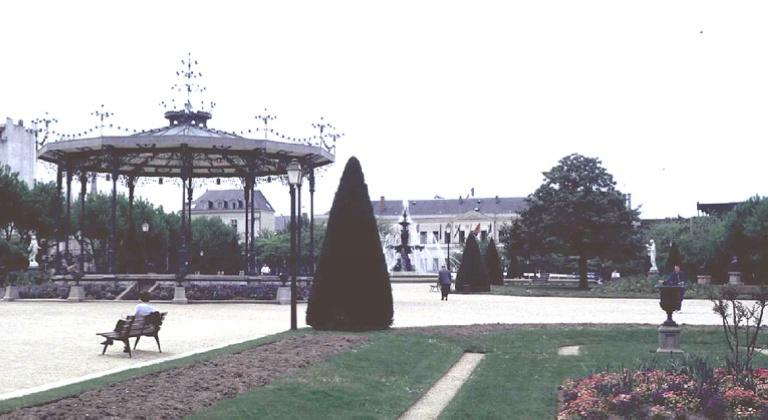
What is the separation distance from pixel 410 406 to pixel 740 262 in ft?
183

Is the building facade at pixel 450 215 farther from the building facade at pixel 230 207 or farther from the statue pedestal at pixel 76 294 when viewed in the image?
the statue pedestal at pixel 76 294

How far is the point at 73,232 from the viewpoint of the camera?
70000 millimetres

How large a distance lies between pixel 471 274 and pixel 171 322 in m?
29.3

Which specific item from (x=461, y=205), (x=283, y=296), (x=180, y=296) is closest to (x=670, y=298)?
(x=283, y=296)

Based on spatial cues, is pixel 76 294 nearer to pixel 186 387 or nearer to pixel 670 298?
pixel 670 298

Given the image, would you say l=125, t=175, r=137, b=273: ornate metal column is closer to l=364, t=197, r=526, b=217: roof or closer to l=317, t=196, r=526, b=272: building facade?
l=317, t=196, r=526, b=272: building facade

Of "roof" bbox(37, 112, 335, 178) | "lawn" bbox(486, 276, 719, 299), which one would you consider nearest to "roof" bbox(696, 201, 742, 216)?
"lawn" bbox(486, 276, 719, 299)

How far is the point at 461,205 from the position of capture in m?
158

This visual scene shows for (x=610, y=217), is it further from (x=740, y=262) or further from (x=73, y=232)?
(x=73, y=232)

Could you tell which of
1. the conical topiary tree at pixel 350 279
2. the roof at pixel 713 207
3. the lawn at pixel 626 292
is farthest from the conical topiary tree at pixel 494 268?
the roof at pixel 713 207

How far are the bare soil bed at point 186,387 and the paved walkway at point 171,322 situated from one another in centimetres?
179

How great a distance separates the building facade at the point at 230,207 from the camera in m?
139

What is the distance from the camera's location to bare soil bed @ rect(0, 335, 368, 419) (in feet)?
34.5

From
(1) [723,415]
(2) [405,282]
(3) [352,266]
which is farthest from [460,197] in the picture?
(1) [723,415]
